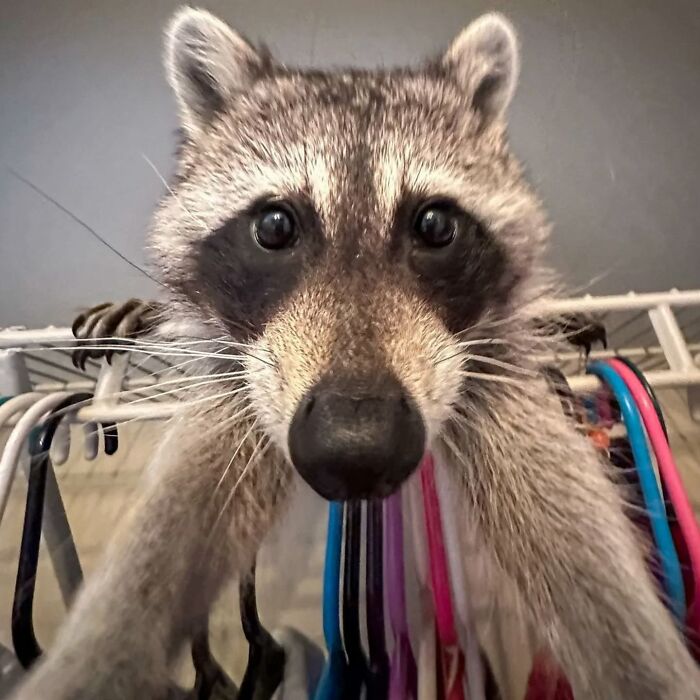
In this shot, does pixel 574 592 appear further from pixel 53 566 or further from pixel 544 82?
pixel 544 82

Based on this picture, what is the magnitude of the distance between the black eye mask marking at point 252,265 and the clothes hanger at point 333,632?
0.28 m

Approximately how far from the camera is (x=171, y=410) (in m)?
0.72

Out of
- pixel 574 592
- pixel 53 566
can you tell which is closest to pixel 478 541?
pixel 574 592

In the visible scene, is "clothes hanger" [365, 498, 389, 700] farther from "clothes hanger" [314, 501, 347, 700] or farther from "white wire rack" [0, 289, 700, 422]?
"white wire rack" [0, 289, 700, 422]

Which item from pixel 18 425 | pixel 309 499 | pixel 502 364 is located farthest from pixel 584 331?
pixel 18 425

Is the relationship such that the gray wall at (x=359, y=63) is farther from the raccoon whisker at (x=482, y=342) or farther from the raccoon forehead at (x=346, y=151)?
the raccoon whisker at (x=482, y=342)

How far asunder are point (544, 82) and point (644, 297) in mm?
610

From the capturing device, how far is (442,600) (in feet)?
2.24

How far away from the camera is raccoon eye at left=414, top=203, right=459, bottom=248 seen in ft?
2.08

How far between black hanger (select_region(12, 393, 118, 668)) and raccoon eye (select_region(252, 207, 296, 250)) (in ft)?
0.81

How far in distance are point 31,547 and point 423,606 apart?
432 millimetres

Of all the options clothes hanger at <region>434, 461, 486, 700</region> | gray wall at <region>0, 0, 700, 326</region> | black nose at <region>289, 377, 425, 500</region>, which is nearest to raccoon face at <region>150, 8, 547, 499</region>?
black nose at <region>289, 377, 425, 500</region>

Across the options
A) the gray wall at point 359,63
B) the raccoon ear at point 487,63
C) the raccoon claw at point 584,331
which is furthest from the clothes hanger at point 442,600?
the gray wall at point 359,63

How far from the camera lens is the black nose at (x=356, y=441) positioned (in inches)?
17.6
